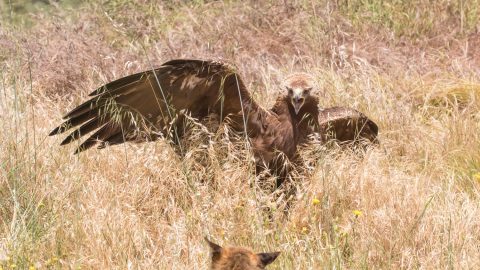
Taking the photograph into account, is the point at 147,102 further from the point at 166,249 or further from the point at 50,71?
the point at 50,71

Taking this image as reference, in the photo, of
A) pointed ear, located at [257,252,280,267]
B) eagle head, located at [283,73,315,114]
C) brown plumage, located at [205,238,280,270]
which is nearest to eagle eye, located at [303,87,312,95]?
eagle head, located at [283,73,315,114]

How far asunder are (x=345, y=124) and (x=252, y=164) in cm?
98

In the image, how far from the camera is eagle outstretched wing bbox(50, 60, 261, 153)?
6.01 meters

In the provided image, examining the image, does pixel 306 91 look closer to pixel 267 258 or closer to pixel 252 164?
pixel 252 164

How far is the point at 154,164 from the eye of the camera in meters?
5.95

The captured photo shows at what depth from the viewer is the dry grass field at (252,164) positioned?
4945 millimetres

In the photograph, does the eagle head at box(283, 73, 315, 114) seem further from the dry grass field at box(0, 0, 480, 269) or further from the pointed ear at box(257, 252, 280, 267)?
the pointed ear at box(257, 252, 280, 267)

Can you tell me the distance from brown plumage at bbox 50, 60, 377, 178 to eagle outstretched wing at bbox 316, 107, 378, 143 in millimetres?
66

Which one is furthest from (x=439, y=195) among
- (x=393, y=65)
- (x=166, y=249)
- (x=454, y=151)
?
(x=393, y=65)

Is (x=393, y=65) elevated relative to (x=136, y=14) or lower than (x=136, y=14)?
lower

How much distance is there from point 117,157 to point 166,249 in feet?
4.04

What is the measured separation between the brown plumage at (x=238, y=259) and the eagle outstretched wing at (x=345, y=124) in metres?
2.66

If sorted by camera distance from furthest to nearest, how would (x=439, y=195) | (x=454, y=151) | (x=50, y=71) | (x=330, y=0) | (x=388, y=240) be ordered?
1. (x=330, y=0)
2. (x=50, y=71)
3. (x=454, y=151)
4. (x=439, y=195)
5. (x=388, y=240)

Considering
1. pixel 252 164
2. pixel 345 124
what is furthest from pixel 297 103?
pixel 345 124
